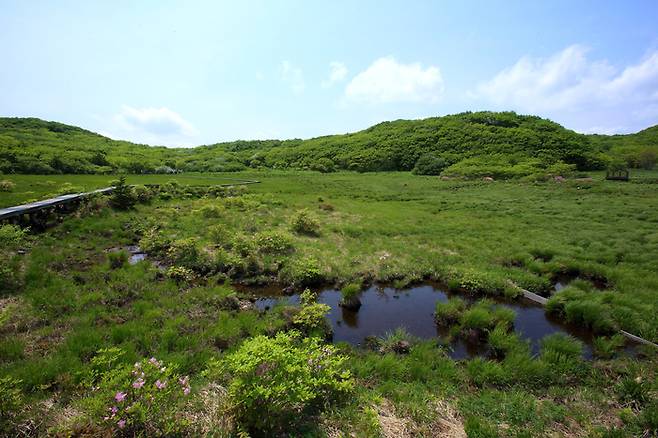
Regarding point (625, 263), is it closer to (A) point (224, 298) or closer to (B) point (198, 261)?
(A) point (224, 298)

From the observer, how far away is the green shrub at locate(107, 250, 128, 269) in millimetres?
13981

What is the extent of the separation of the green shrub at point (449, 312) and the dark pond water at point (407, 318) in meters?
0.31

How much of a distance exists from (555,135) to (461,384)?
106 meters

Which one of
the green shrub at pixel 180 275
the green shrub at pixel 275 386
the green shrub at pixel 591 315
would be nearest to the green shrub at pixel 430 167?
the green shrub at pixel 591 315

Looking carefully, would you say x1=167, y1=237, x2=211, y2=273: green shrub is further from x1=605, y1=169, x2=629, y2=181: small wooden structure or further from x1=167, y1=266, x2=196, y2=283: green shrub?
x1=605, y1=169, x2=629, y2=181: small wooden structure

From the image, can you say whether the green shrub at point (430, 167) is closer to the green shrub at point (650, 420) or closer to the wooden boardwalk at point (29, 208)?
the wooden boardwalk at point (29, 208)

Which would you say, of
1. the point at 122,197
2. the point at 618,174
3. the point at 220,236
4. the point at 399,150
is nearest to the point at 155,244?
the point at 220,236

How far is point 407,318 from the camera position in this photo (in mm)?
11484

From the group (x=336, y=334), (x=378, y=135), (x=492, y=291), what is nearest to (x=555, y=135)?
(x=378, y=135)

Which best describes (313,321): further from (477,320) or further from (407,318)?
(477,320)

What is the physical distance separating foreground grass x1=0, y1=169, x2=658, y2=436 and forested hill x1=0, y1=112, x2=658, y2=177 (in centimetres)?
4501

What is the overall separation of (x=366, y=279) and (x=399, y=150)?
3486 inches

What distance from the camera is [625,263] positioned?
15.6 meters

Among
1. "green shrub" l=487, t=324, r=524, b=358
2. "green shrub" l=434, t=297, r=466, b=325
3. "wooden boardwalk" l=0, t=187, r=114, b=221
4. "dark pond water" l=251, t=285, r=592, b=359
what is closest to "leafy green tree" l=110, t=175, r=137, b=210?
"wooden boardwalk" l=0, t=187, r=114, b=221
